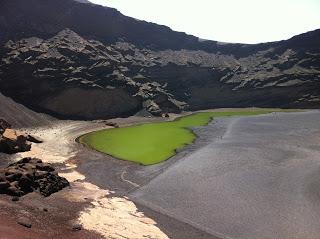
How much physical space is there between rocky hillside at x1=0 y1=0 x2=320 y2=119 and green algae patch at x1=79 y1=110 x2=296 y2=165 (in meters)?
21.7

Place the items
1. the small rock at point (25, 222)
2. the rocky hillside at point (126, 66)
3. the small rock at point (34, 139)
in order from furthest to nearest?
the rocky hillside at point (126, 66)
the small rock at point (34, 139)
the small rock at point (25, 222)

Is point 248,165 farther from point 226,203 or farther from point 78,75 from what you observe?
point 78,75

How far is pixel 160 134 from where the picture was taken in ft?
304

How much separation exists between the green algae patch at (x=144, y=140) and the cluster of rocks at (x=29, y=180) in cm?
1788

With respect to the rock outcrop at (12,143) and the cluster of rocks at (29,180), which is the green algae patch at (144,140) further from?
the cluster of rocks at (29,180)

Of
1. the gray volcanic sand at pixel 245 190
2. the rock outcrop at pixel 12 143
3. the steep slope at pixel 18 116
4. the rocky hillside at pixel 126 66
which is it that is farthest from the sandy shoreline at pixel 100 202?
the rocky hillside at pixel 126 66

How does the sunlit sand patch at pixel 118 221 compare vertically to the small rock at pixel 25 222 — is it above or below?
below

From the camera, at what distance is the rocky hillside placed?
392 ft

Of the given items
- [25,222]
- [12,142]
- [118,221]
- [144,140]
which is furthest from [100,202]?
[144,140]

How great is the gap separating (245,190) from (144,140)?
3751 cm

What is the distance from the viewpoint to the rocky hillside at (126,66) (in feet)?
392

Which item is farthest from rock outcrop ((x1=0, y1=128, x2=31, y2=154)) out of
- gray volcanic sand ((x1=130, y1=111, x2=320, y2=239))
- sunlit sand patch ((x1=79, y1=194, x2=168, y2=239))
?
sunlit sand patch ((x1=79, y1=194, x2=168, y2=239))

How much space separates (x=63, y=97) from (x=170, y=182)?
6963 centimetres

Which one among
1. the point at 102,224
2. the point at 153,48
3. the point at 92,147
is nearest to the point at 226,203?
the point at 102,224
